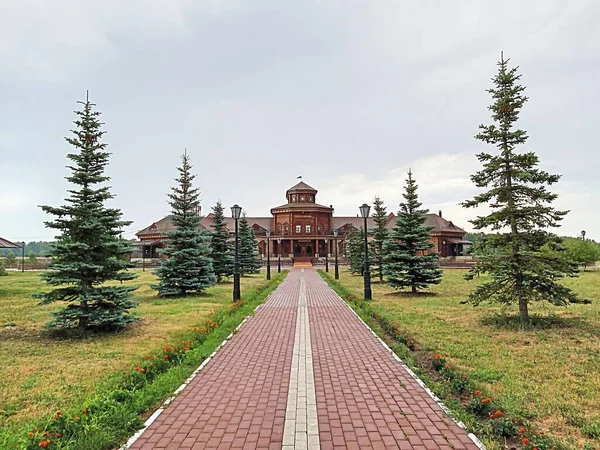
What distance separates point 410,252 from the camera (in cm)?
1848

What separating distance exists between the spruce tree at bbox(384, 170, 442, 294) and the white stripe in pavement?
421 inches

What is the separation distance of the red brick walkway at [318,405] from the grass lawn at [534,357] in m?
1.11

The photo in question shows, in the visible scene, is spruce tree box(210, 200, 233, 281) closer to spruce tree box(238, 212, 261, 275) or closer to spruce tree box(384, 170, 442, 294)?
spruce tree box(238, 212, 261, 275)

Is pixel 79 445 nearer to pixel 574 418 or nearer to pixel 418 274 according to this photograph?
pixel 574 418

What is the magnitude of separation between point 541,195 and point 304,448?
8793 mm

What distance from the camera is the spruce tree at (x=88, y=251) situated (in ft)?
30.8

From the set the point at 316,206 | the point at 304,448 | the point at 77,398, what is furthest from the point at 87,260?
the point at 316,206

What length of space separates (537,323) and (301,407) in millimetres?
7649

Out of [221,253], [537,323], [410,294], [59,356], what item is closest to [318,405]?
[59,356]

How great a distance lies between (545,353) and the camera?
299 inches

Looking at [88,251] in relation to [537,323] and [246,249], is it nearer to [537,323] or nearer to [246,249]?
[537,323]

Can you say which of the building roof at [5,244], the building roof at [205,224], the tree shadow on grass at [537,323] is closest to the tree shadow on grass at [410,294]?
the tree shadow on grass at [537,323]

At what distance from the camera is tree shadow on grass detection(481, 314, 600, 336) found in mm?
9798

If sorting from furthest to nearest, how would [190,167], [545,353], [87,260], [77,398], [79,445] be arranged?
[190,167], [87,260], [545,353], [77,398], [79,445]
